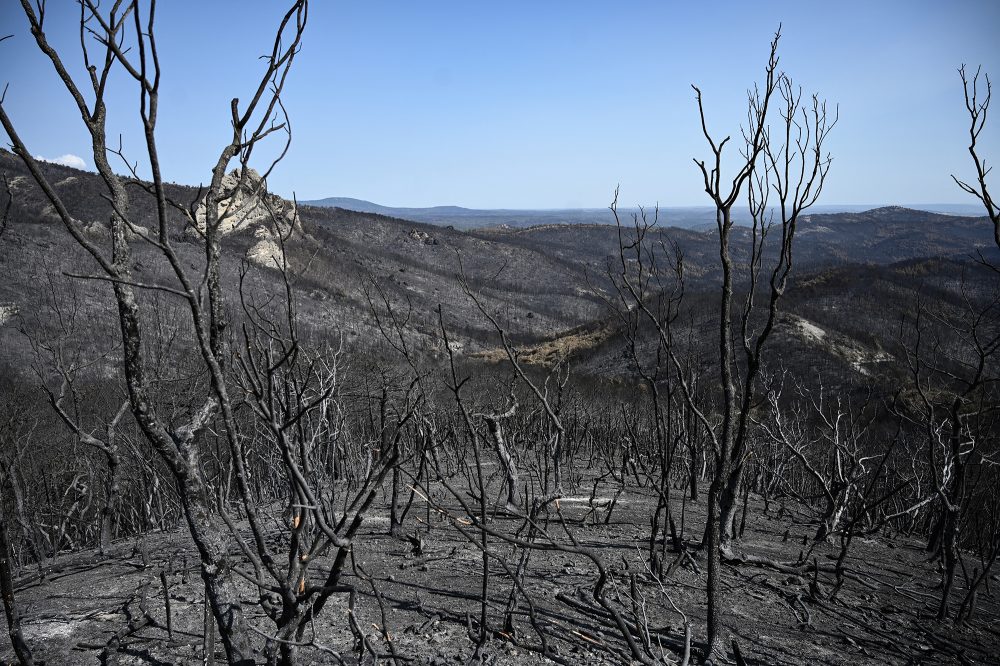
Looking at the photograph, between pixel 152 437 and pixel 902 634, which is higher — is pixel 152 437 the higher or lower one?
the higher one

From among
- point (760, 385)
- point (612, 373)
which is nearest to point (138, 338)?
point (760, 385)

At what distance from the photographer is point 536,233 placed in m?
110

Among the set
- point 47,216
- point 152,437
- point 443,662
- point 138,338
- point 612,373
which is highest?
point 47,216

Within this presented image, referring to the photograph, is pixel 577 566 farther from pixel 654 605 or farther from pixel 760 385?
pixel 760 385

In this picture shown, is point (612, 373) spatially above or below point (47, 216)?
below

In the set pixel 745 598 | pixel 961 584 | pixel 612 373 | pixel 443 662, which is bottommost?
pixel 612 373

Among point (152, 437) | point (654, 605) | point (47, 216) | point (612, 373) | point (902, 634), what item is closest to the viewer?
point (152, 437)

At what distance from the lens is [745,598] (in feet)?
18.5

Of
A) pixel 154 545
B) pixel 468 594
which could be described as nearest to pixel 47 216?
pixel 154 545

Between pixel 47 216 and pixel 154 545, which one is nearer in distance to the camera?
pixel 154 545

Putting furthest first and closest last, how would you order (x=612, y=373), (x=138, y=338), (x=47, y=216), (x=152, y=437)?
(x=47, y=216)
(x=612, y=373)
(x=138, y=338)
(x=152, y=437)

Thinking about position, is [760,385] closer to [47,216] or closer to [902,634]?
[902,634]

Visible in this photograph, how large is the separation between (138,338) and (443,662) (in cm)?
314

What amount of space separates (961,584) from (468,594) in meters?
5.52
